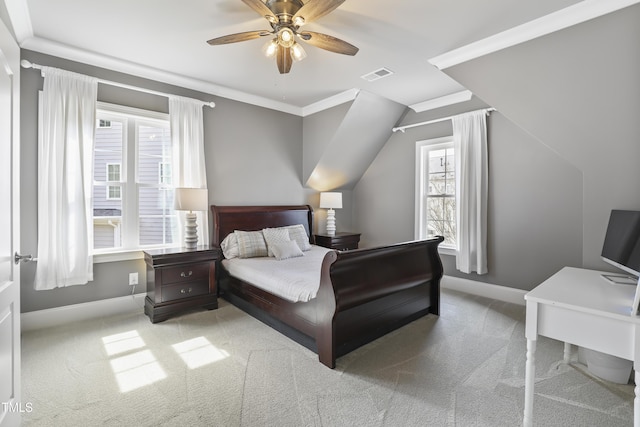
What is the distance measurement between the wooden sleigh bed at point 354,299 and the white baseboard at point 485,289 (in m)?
1.07

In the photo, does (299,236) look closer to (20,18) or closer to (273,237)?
(273,237)

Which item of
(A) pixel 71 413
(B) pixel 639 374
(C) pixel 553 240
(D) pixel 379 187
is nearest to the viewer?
(B) pixel 639 374

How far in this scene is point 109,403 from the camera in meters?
1.93

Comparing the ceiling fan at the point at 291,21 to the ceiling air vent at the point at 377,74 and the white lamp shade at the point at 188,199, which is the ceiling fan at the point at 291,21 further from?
the white lamp shade at the point at 188,199

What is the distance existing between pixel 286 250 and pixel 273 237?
1.03 ft

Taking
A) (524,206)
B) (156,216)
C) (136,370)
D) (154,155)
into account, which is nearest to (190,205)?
(156,216)

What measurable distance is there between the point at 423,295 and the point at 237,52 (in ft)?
10.5

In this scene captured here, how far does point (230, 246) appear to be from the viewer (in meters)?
3.92

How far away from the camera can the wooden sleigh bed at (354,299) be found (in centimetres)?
238

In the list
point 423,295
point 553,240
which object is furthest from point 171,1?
point 553,240

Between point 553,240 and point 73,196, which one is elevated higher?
point 73,196

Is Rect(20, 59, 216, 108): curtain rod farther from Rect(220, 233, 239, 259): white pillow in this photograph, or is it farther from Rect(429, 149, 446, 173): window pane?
Rect(429, 149, 446, 173): window pane

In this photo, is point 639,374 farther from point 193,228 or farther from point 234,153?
point 234,153

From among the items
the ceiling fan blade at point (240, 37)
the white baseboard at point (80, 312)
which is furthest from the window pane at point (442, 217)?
the white baseboard at point (80, 312)
